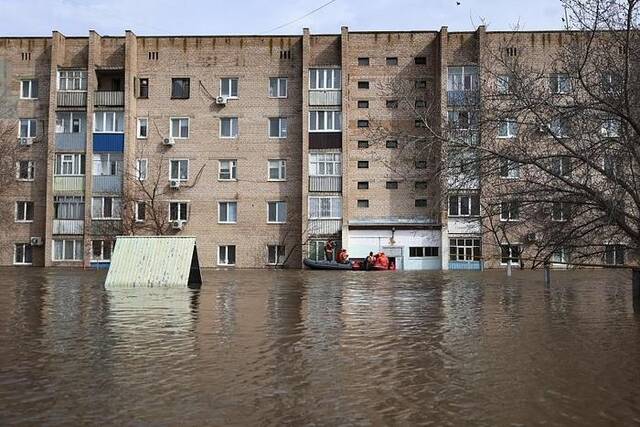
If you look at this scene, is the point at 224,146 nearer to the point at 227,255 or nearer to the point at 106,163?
the point at 227,255

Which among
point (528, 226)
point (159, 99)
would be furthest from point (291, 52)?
point (528, 226)

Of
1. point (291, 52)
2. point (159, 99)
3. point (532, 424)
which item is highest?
point (291, 52)

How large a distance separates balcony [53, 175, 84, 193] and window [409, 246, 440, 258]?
20.9 metres

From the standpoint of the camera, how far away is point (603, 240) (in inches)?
615

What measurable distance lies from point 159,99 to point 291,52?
8.93m

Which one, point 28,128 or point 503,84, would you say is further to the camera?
point 28,128

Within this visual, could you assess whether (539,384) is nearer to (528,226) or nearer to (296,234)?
(528,226)

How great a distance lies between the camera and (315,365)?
7883 mm

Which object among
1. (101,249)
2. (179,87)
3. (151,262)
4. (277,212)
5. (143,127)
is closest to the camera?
(151,262)

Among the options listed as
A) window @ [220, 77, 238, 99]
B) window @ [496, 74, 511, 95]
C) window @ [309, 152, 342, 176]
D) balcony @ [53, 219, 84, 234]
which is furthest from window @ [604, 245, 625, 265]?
balcony @ [53, 219, 84, 234]

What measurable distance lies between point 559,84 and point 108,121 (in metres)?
35.0

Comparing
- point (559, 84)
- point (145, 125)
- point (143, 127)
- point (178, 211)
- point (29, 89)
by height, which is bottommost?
point (178, 211)

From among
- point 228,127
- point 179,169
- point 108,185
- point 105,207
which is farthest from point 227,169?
point 105,207

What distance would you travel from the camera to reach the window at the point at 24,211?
44969 millimetres
